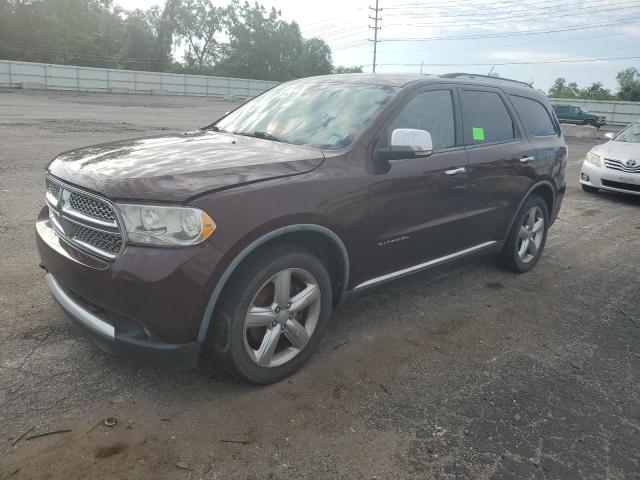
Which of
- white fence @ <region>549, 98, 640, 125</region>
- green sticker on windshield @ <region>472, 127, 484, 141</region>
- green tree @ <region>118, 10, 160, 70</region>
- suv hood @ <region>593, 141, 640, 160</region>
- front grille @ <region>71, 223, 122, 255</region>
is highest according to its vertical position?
green tree @ <region>118, 10, 160, 70</region>

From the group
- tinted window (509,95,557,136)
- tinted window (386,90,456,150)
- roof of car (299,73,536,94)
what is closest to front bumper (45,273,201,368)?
tinted window (386,90,456,150)

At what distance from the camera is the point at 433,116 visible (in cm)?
405

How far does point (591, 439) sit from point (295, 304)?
177 cm

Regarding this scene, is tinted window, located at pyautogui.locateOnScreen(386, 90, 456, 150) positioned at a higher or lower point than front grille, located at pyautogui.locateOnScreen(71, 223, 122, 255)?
higher

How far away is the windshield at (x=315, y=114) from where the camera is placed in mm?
3580

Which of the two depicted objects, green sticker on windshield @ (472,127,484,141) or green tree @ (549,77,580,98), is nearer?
green sticker on windshield @ (472,127,484,141)

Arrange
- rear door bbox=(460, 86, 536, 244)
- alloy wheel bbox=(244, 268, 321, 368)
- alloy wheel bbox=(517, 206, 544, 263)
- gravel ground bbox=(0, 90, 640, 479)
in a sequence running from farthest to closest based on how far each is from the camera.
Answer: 1. alloy wheel bbox=(517, 206, 544, 263)
2. rear door bbox=(460, 86, 536, 244)
3. alloy wheel bbox=(244, 268, 321, 368)
4. gravel ground bbox=(0, 90, 640, 479)

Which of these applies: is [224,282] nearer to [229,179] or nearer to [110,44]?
[229,179]

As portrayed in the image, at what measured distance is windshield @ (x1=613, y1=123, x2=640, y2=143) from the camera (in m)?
10.3

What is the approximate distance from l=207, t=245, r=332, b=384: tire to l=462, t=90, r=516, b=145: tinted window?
2.00 metres

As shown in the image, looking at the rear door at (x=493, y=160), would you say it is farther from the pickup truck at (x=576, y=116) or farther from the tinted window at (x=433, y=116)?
the pickup truck at (x=576, y=116)

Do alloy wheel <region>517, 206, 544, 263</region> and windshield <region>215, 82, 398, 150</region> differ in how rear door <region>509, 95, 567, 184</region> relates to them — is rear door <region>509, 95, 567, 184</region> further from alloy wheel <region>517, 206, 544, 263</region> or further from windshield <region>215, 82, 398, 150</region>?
windshield <region>215, 82, 398, 150</region>

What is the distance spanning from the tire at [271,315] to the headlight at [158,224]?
0.39 m

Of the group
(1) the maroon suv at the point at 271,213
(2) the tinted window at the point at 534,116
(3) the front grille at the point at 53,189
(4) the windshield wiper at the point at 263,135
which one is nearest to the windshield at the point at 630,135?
(2) the tinted window at the point at 534,116
